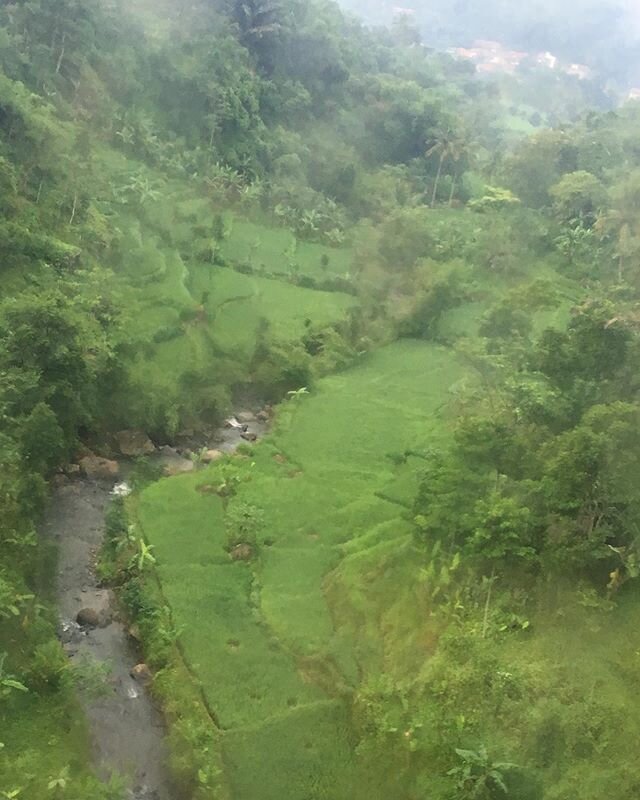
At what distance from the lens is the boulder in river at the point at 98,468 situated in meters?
22.4

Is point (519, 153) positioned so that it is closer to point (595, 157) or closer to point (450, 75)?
point (595, 157)

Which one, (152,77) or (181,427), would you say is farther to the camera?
(152,77)

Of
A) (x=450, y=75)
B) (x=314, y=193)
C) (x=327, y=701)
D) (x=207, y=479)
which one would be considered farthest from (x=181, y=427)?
(x=450, y=75)

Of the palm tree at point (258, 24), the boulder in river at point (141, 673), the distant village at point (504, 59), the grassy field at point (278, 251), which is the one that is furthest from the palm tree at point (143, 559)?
the distant village at point (504, 59)

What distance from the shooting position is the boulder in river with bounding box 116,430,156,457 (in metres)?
23.5

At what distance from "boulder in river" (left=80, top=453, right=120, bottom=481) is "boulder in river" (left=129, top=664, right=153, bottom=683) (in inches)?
271

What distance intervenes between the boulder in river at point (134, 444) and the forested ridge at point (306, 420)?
0.34m

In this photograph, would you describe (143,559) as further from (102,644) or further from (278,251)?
(278,251)

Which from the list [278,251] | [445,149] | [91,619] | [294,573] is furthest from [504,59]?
[91,619]

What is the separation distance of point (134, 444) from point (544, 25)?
3939 inches

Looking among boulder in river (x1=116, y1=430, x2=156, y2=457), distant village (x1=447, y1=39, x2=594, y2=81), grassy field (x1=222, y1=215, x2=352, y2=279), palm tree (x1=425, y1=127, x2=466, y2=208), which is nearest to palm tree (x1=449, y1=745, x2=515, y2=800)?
boulder in river (x1=116, y1=430, x2=156, y2=457)

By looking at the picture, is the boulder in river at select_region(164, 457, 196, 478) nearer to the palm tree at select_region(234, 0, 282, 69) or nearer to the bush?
the bush

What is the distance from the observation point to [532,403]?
17953 mm

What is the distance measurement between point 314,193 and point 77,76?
12.2 metres
